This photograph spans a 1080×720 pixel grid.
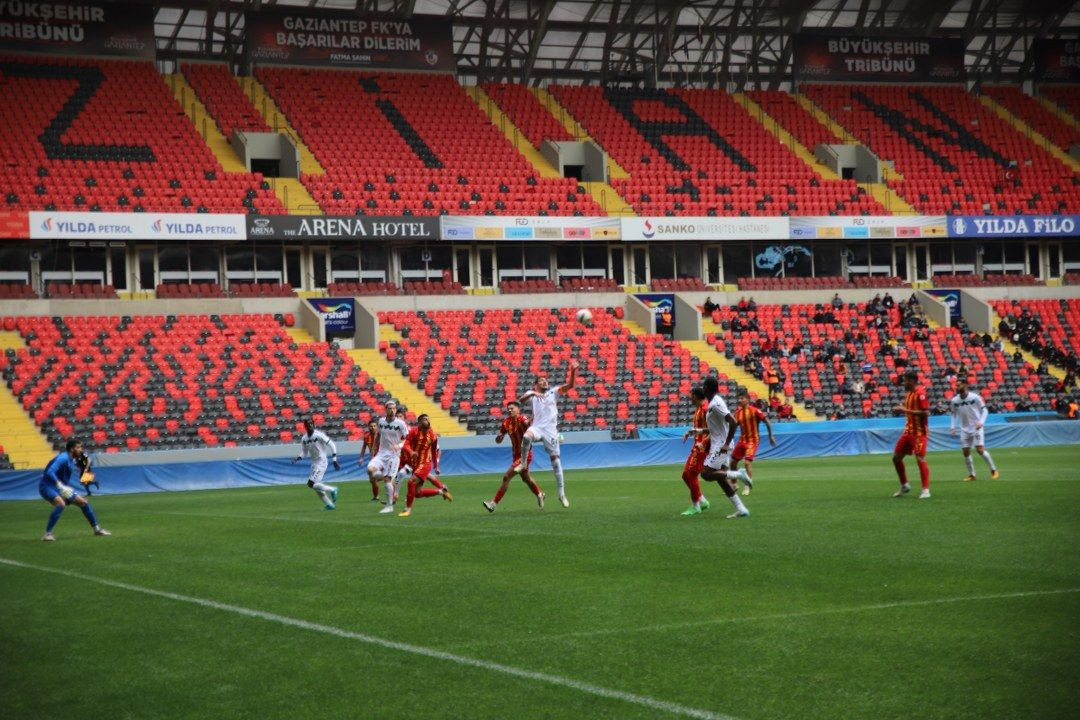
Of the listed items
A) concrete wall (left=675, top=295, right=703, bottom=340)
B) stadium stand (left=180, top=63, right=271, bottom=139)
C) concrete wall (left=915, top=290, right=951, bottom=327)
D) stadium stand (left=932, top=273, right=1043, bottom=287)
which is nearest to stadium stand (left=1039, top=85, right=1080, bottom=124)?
stadium stand (left=932, top=273, right=1043, bottom=287)

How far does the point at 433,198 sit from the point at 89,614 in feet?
145

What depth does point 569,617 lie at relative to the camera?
10.9 m

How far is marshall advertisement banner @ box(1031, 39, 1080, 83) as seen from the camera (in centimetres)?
7169

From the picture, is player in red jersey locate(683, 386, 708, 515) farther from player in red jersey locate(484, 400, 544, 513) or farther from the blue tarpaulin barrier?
the blue tarpaulin barrier

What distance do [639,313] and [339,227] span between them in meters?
13.4

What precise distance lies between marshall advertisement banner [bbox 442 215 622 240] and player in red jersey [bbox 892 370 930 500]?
3385 cm

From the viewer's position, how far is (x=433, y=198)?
55.3 meters

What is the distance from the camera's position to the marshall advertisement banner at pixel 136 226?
4850cm

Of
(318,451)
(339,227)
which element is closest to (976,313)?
(339,227)

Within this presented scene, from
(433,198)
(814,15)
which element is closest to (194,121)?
(433,198)

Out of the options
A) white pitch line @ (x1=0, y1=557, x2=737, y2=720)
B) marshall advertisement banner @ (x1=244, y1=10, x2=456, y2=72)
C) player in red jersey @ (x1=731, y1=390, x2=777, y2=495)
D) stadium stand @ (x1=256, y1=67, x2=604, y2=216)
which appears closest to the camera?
white pitch line @ (x1=0, y1=557, x2=737, y2=720)

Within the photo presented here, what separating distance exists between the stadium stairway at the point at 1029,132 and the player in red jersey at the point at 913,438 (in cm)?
4886

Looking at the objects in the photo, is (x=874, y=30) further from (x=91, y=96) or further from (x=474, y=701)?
(x=474, y=701)

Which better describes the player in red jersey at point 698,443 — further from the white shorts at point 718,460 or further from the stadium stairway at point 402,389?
the stadium stairway at point 402,389
